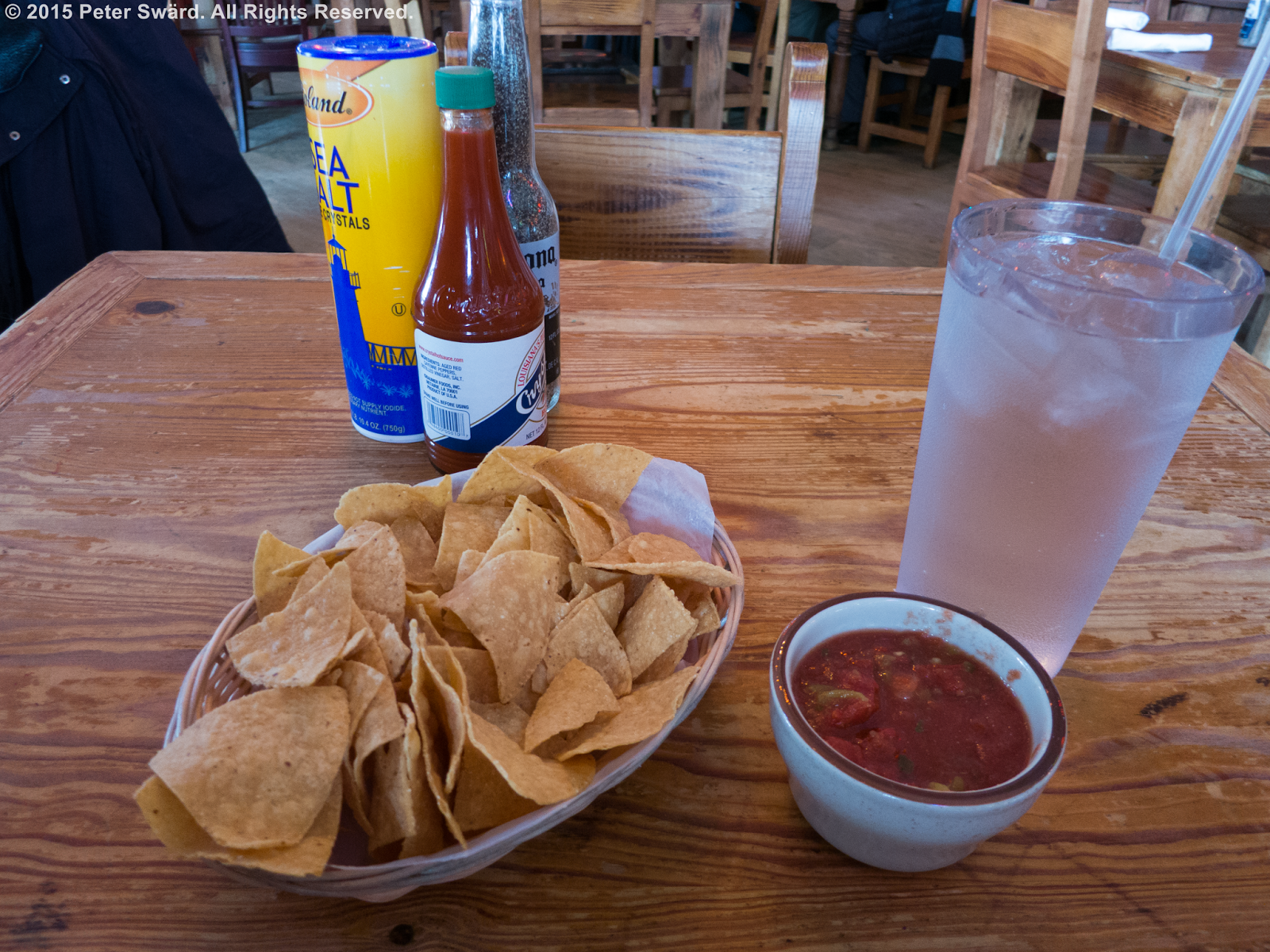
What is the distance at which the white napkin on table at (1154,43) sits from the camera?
2182 millimetres

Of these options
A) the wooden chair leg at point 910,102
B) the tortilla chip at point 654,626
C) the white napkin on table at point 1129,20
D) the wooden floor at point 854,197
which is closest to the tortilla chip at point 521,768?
the tortilla chip at point 654,626

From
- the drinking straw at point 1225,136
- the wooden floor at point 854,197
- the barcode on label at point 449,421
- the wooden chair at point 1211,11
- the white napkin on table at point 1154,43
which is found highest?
the wooden chair at point 1211,11

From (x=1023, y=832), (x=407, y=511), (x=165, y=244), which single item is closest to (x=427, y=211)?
(x=407, y=511)

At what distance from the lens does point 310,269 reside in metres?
1.17

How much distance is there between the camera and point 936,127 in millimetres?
4730

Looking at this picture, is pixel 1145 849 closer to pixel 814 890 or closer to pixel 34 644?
pixel 814 890

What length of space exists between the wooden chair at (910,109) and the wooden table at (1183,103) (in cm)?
252

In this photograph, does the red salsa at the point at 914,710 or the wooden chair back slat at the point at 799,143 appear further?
the wooden chair back slat at the point at 799,143

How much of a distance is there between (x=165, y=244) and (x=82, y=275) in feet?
4.13

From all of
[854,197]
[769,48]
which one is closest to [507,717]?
[854,197]

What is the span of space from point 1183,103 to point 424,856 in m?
2.28

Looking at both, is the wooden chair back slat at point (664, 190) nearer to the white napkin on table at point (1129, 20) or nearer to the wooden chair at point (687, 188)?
the wooden chair at point (687, 188)

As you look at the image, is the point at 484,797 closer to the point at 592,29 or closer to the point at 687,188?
the point at 687,188

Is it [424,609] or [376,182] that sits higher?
[376,182]
